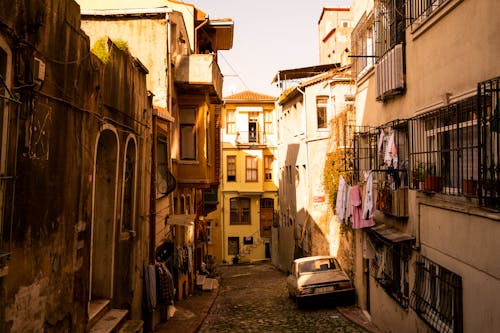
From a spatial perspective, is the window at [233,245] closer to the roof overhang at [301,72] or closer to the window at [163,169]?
the roof overhang at [301,72]

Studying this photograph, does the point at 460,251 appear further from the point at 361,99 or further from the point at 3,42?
the point at 361,99

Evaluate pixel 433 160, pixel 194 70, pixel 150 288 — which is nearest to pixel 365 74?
pixel 433 160

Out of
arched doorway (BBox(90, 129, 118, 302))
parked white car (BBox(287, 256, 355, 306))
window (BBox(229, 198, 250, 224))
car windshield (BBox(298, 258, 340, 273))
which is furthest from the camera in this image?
window (BBox(229, 198, 250, 224))

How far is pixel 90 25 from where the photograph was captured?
53.9 feet

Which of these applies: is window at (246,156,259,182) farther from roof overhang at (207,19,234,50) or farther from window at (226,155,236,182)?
roof overhang at (207,19,234,50)

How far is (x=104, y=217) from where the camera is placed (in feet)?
33.0

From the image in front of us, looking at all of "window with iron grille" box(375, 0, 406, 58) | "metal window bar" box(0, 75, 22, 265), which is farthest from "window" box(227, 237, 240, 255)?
"metal window bar" box(0, 75, 22, 265)

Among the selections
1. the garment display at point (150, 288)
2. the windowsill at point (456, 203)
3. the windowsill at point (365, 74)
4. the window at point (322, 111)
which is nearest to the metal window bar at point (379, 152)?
the windowsill at point (456, 203)

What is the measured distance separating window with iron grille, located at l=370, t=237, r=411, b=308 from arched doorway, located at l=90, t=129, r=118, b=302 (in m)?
6.52

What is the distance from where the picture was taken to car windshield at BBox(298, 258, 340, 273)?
17.7 metres

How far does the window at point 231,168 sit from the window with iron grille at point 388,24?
3189 cm

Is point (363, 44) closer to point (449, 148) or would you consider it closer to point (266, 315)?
point (449, 148)

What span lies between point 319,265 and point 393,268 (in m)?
5.15

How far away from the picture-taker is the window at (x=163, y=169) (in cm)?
1565
